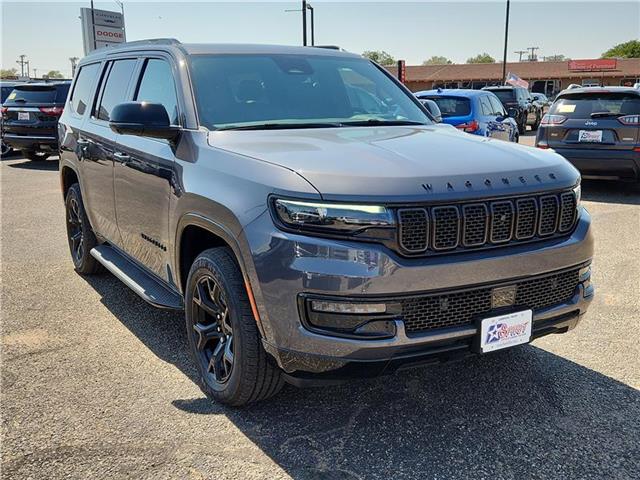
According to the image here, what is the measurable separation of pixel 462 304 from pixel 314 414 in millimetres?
1054

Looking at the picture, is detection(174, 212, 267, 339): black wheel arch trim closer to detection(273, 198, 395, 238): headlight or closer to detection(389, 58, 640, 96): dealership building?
detection(273, 198, 395, 238): headlight

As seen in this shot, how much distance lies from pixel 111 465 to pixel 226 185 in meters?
1.41

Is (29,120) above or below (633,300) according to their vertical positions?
above

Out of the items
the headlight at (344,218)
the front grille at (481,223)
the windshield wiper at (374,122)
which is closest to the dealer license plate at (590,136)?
the windshield wiper at (374,122)

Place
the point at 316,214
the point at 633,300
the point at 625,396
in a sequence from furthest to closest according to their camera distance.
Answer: the point at 633,300 → the point at 625,396 → the point at 316,214

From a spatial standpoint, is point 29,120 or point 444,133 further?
point 29,120

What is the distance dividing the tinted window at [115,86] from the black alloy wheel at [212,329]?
76.5 inches

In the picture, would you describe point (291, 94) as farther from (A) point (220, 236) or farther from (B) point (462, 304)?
(B) point (462, 304)

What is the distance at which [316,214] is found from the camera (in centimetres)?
268

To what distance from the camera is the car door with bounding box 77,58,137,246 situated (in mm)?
4645

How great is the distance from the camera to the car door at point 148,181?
3754 millimetres

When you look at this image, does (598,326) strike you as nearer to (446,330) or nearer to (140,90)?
(446,330)

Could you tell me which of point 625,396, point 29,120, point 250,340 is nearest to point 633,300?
point 625,396

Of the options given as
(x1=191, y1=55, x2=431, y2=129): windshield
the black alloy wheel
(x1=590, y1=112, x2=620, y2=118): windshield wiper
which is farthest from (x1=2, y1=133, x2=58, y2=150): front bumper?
the black alloy wheel
